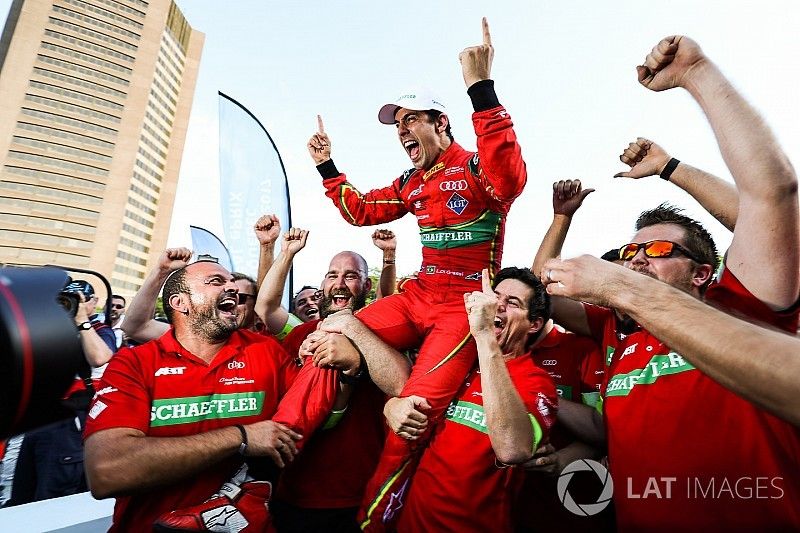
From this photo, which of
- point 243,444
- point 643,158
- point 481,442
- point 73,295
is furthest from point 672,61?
point 73,295

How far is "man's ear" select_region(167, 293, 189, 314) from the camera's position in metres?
2.58

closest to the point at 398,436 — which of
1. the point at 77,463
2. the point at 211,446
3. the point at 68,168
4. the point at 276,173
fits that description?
the point at 211,446

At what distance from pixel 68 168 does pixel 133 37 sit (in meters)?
21.7

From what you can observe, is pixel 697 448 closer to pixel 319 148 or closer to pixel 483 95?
pixel 483 95

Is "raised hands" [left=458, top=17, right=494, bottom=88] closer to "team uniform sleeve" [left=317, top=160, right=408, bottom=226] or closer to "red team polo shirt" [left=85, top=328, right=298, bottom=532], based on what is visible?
"team uniform sleeve" [left=317, top=160, right=408, bottom=226]

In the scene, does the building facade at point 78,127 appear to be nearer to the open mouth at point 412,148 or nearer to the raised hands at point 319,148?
the raised hands at point 319,148

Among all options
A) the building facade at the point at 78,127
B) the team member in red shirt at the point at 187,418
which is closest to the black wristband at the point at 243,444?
the team member in red shirt at the point at 187,418

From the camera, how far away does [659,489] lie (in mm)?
1629

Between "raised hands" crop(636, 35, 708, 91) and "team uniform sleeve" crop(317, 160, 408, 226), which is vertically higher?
"raised hands" crop(636, 35, 708, 91)

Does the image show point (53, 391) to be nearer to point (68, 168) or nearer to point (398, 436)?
point (398, 436)

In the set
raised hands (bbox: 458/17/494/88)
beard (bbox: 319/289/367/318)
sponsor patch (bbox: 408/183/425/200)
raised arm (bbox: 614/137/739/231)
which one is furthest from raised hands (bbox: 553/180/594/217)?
beard (bbox: 319/289/367/318)

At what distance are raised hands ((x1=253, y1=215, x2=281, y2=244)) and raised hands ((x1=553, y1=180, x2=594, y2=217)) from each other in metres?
2.33

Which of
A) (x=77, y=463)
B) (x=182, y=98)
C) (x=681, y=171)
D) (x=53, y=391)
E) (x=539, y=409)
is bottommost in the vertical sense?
(x=77, y=463)

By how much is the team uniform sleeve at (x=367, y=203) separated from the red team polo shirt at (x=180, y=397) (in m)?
1.09
